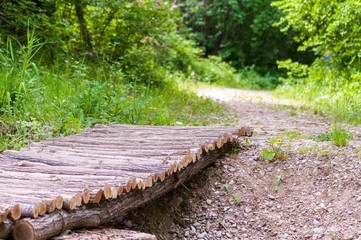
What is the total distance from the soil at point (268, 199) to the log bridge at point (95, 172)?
0.88 ft

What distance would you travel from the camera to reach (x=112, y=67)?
8242 mm

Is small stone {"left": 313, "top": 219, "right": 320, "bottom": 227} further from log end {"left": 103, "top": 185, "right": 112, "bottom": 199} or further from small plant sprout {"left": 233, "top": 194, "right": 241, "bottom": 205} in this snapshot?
log end {"left": 103, "top": 185, "right": 112, "bottom": 199}

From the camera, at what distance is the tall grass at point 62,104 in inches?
204

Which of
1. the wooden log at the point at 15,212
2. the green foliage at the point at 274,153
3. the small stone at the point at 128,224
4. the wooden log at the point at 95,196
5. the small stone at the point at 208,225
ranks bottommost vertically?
Result: the small stone at the point at 208,225

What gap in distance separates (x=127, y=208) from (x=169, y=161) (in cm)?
62

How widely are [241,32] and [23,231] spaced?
19.5m

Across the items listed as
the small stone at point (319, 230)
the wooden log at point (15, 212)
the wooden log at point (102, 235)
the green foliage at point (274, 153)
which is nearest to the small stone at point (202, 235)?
the small stone at point (319, 230)

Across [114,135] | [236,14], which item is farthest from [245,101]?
[236,14]

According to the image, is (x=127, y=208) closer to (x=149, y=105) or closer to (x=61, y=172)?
(x=61, y=172)

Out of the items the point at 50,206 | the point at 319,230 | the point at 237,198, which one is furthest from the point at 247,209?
the point at 50,206

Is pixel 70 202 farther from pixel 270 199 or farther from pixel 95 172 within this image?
pixel 270 199

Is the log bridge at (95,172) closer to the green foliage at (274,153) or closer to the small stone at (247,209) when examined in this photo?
the green foliage at (274,153)

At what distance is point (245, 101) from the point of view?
11.5m

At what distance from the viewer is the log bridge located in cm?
282
